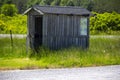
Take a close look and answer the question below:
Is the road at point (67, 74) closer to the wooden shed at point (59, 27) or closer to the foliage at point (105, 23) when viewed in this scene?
the wooden shed at point (59, 27)

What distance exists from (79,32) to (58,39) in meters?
1.51

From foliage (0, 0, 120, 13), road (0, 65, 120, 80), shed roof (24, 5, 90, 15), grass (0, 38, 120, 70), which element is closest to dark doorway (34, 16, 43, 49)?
grass (0, 38, 120, 70)

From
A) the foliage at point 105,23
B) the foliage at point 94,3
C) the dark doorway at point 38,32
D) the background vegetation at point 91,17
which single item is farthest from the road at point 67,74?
the foliage at point 94,3

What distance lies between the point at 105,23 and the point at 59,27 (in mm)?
24980

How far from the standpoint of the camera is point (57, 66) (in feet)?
54.3

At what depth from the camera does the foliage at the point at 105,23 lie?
46000 millimetres

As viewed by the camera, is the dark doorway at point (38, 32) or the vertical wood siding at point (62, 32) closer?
the vertical wood siding at point (62, 32)

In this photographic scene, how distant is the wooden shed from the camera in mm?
21656

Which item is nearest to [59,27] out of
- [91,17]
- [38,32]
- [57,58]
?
[38,32]

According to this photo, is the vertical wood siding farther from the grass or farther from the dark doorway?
the dark doorway

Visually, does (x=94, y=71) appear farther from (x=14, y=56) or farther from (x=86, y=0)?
(x=86, y=0)

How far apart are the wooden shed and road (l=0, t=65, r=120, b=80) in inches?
239

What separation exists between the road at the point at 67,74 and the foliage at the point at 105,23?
98.2ft

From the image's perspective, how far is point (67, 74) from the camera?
14.2m
